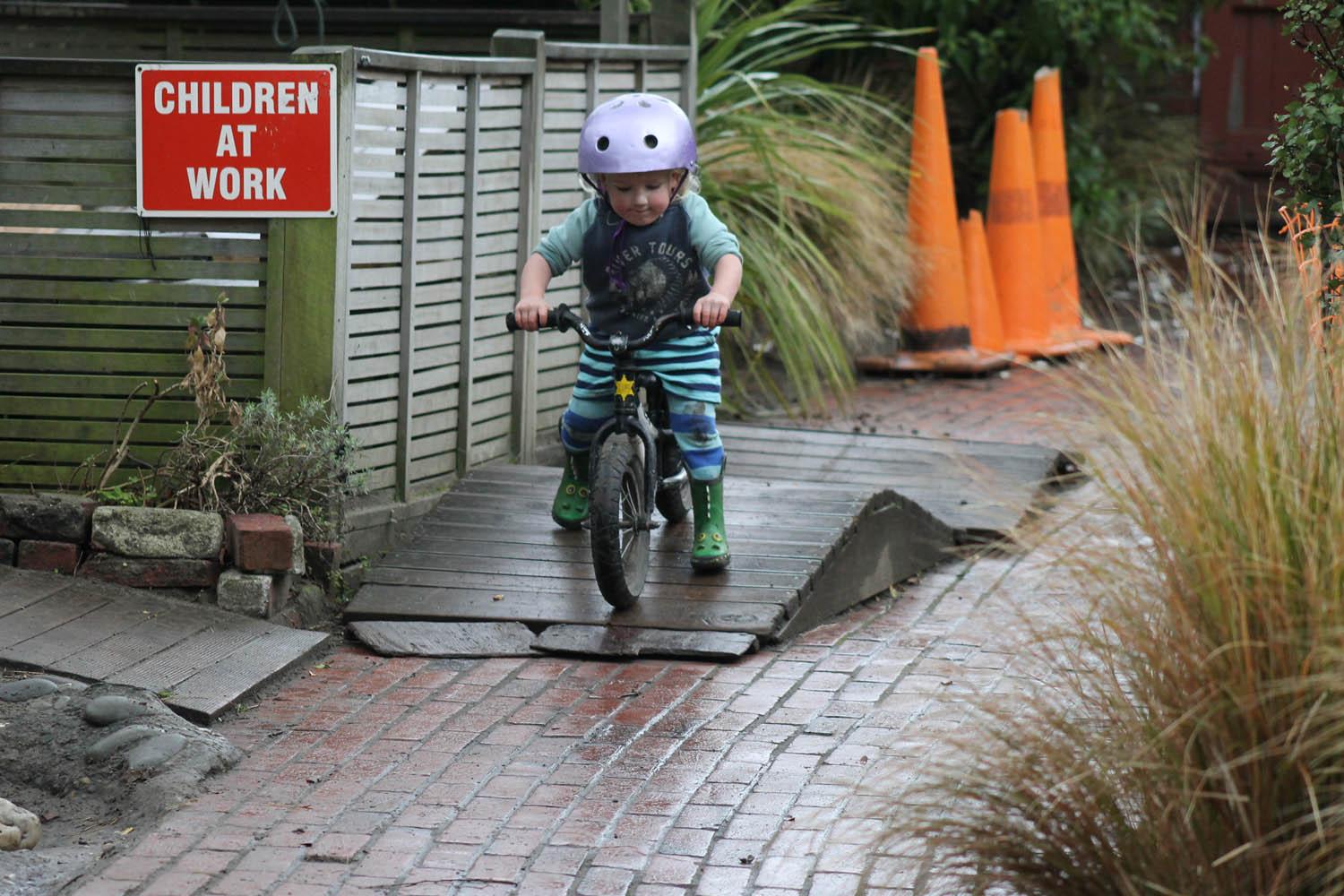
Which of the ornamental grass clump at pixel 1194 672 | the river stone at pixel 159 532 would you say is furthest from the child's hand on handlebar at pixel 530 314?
the ornamental grass clump at pixel 1194 672

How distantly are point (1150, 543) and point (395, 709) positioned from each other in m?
2.38

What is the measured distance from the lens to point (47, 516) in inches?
221

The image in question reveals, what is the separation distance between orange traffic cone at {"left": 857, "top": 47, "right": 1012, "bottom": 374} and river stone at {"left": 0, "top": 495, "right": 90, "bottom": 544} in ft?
20.1

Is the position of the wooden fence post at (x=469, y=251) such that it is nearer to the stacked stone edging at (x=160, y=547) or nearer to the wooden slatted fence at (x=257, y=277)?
the wooden slatted fence at (x=257, y=277)

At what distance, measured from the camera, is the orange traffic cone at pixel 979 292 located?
36.7 feet

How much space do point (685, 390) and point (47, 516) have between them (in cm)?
209

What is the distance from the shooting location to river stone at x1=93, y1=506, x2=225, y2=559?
5543 mm

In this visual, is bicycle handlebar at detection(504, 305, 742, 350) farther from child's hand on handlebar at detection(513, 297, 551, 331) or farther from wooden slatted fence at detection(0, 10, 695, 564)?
wooden slatted fence at detection(0, 10, 695, 564)

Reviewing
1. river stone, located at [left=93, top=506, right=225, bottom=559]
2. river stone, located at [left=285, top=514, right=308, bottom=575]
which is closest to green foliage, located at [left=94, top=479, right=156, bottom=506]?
river stone, located at [left=93, top=506, right=225, bottom=559]

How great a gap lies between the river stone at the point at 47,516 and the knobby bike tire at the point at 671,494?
6.10 ft

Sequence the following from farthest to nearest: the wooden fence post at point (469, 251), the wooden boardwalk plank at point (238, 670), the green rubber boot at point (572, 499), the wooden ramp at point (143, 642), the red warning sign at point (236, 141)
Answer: the wooden fence post at point (469, 251) → the green rubber boot at point (572, 499) → the red warning sign at point (236, 141) → the wooden ramp at point (143, 642) → the wooden boardwalk plank at point (238, 670)

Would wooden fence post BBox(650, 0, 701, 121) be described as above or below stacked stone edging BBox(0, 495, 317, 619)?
above

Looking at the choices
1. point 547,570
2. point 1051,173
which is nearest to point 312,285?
point 547,570

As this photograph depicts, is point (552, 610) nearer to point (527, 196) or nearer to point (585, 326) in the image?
point (585, 326)
